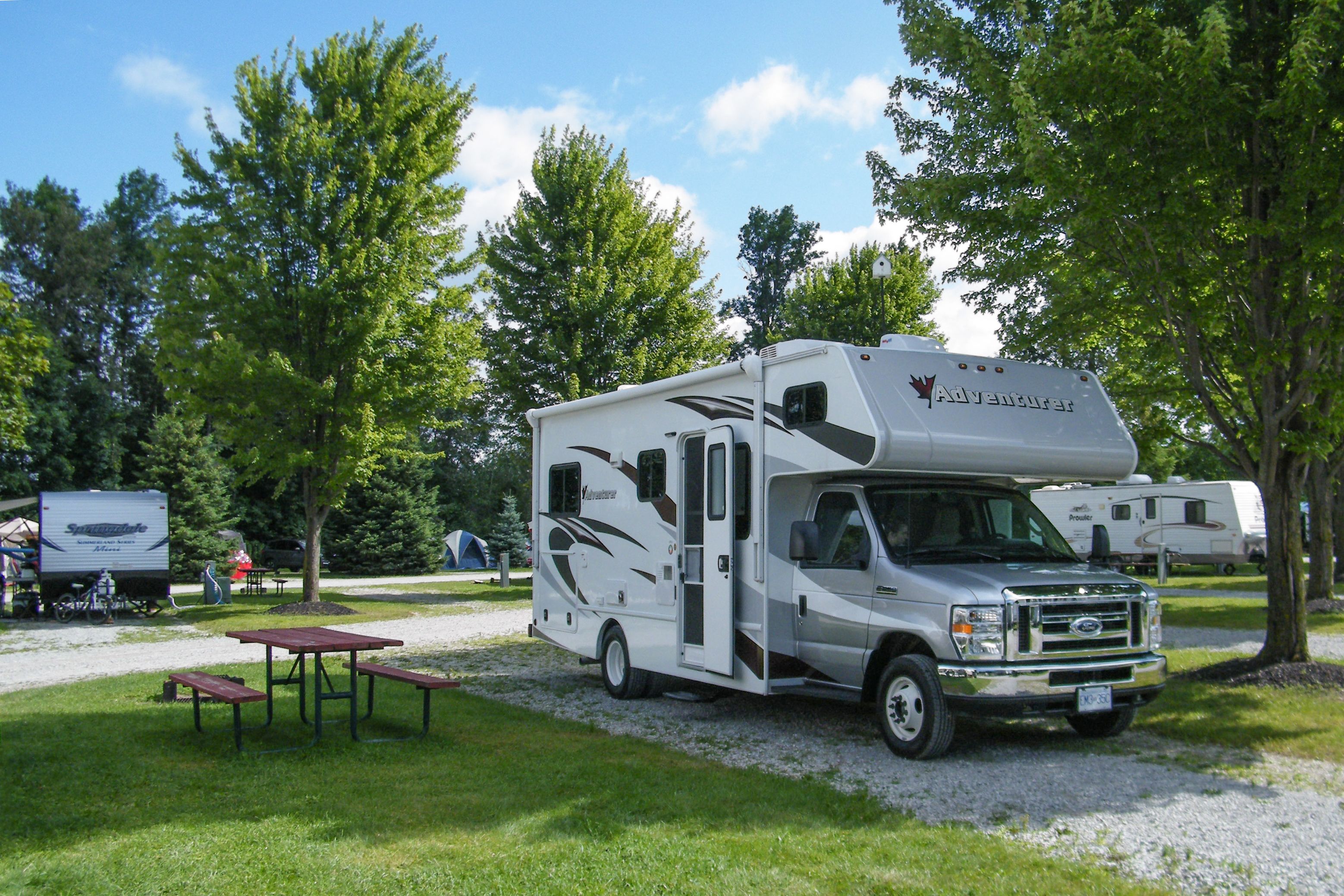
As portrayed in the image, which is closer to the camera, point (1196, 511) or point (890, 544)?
point (890, 544)

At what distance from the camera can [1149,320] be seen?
35.9 feet

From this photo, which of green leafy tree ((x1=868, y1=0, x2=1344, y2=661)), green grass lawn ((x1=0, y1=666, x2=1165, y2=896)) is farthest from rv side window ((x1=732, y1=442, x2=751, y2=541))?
green leafy tree ((x1=868, y1=0, x2=1344, y2=661))

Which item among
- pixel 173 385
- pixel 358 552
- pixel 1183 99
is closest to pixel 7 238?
pixel 358 552

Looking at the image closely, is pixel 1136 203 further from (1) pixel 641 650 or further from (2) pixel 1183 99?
(1) pixel 641 650

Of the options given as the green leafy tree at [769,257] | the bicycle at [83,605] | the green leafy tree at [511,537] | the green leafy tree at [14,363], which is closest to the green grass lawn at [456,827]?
the green leafy tree at [14,363]

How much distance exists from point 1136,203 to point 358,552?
35.6m

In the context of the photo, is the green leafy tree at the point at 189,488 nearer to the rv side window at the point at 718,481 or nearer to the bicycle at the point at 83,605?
the bicycle at the point at 83,605

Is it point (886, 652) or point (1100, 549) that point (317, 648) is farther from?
point (1100, 549)

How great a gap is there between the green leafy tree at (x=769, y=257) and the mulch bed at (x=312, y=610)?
115 feet

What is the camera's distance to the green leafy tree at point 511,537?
44.0 metres

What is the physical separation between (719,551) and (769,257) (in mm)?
48085

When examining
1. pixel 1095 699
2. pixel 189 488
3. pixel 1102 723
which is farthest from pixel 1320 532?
pixel 189 488

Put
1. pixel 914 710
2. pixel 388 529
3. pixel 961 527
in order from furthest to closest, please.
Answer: pixel 388 529 → pixel 961 527 → pixel 914 710

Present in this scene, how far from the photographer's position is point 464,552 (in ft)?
150
